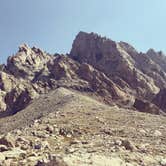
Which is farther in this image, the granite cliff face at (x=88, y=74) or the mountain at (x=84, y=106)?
the granite cliff face at (x=88, y=74)

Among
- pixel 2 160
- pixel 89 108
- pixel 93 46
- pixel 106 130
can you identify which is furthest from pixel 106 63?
pixel 2 160

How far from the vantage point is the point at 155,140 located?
2666 centimetres

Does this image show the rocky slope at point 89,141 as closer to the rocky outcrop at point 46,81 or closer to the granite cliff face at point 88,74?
the granite cliff face at point 88,74

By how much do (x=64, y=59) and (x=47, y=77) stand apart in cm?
734

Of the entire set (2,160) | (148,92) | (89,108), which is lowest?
(2,160)

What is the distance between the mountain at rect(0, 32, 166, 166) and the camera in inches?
862

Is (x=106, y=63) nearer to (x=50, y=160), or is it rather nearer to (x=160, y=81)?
(x=160, y=81)

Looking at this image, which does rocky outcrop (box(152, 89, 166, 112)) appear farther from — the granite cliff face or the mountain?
the granite cliff face

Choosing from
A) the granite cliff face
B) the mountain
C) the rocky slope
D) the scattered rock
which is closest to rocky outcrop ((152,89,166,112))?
the mountain

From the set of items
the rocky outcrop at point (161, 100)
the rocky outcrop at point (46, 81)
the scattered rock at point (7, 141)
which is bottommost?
the scattered rock at point (7, 141)

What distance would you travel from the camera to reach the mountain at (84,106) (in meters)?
21.9

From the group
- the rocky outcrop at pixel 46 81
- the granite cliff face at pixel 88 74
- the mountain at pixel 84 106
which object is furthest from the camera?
the granite cliff face at pixel 88 74

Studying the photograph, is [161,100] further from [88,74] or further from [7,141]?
[7,141]

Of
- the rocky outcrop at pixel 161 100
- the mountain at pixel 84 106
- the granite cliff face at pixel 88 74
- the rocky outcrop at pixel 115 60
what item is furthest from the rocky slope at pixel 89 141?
the rocky outcrop at pixel 115 60
